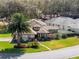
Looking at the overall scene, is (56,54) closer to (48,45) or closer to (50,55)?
(50,55)

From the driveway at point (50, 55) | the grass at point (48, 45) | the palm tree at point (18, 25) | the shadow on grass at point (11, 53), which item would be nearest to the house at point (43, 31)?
the grass at point (48, 45)

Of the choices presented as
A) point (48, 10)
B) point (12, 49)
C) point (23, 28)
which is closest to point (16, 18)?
point (23, 28)

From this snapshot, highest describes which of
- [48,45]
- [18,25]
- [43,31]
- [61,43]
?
[18,25]

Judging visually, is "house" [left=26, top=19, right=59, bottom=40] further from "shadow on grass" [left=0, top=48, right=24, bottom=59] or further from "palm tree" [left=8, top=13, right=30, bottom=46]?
"shadow on grass" [left=0, top=48, right=24, bottom=59]

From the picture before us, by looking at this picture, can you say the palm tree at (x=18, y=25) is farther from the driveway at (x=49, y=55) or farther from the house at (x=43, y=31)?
the house at (x=43, y=31)

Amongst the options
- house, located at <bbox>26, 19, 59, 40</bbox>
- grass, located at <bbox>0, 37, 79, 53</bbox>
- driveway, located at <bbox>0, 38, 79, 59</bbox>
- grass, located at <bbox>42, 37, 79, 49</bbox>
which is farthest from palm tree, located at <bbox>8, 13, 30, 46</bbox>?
house, located at <bbox>26, 19, 59, 40</bbox>

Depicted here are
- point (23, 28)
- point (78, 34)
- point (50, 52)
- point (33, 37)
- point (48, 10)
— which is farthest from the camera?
point (48, 10)

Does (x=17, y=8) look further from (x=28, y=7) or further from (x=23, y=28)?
(x=23, y=28)

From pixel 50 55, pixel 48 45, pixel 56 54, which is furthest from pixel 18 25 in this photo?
pixel 56 54
